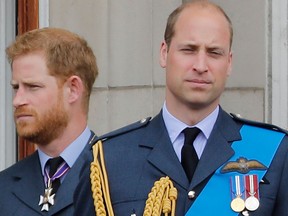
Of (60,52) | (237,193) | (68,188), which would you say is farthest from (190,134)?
(60,52)

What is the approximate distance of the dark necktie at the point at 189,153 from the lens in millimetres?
4273

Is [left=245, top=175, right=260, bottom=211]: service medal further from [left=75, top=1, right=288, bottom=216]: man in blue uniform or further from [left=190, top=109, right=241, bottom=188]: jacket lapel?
[left=190, top=109, right=241, bottom=188]: jacket lapel

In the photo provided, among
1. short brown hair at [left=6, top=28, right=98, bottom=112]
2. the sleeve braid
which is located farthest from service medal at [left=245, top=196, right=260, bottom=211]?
short brown hair at [left=6, top=28, right=98, bottom=112]

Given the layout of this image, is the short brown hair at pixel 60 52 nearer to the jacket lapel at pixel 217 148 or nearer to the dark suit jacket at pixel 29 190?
the dark suit jacket at pixel 29 190

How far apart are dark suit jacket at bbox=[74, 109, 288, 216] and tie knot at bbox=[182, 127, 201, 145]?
6 centimetres

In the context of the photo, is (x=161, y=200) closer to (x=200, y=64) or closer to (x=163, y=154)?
(x=163, y=154)

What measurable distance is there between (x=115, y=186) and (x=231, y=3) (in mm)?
1987

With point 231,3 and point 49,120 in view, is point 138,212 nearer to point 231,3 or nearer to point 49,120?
point 49,120

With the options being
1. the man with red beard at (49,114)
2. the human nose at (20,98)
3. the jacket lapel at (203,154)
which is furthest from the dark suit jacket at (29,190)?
the jacket lapel at (203,154)

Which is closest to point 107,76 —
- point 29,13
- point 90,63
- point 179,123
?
point 29,13

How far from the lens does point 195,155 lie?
4.29 m

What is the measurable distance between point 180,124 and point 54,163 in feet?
3.18

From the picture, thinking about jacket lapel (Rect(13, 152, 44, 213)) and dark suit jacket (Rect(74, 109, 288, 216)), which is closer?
dark suit jacket (Rect(74, 109, 288, 216))

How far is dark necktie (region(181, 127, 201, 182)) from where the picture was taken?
14.0 feet
